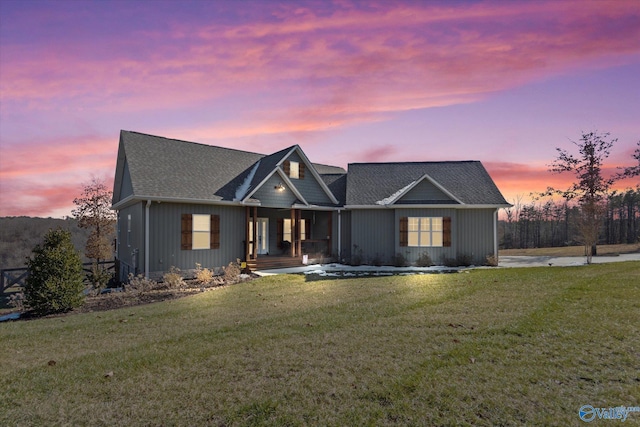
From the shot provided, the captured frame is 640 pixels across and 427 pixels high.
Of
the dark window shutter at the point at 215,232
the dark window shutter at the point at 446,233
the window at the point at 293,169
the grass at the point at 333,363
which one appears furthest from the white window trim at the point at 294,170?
the grass at the point at 333,363

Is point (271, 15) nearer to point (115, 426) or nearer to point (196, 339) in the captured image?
point (196, 339)

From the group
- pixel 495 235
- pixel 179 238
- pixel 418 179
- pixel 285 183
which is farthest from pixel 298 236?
pixel 495 235

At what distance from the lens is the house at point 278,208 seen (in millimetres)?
15406

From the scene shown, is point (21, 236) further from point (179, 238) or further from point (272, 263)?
point (272, 263)

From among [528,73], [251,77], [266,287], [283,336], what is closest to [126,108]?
[251,77]

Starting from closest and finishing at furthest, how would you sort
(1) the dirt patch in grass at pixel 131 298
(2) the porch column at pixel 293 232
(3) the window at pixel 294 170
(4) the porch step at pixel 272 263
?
(1) the dirt patch in grass at pixel 131 298 < (4) the porch step at pixel 272 263 < (2) the porch column at pixel 293 232 < (3) the window at pixel 294 170

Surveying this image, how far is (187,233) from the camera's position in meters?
15.5

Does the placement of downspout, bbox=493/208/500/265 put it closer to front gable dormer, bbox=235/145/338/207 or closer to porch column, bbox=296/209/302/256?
front gable dormer, bbox=235/145/338/207

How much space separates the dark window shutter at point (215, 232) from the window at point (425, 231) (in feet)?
32.4

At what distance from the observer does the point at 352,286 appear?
12.3m

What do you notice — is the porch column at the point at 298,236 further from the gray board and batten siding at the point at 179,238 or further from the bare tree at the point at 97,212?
the bare tree at the point at 97,212

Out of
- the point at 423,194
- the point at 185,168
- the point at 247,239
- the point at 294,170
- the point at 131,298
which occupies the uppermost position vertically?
the point at 294,170

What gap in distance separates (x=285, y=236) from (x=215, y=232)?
5.28 meters

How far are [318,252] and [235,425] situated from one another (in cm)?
1714
